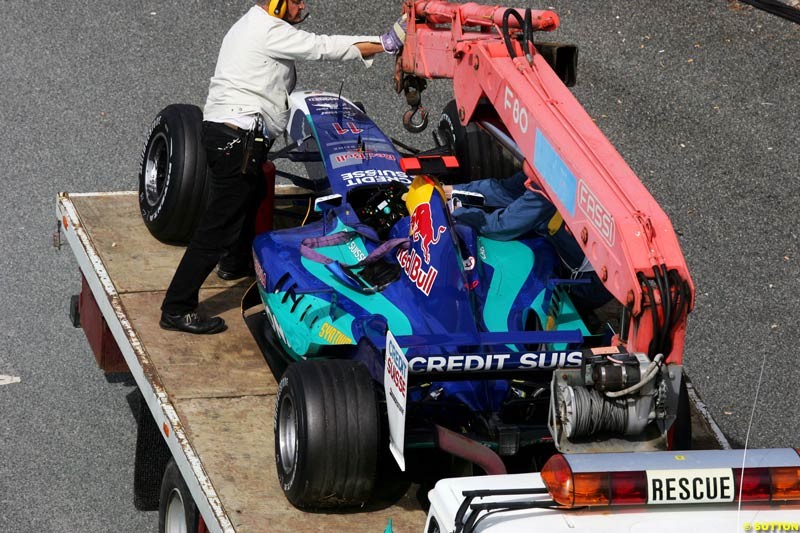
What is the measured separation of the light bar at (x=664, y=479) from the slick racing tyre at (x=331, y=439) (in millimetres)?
1433

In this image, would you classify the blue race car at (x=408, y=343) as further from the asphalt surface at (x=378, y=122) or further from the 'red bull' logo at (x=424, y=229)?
the asphalt surface at (x=378, y=122)

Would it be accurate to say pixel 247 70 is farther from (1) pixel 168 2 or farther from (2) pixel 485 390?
(1) pixel 168 2

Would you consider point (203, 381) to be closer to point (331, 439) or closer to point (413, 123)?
point (331, 439)

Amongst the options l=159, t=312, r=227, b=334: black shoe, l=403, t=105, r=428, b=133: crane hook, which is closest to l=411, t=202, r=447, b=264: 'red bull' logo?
l=403, t=105, r=428, b=133: crane hook

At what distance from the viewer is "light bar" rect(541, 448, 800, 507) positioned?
404 cm

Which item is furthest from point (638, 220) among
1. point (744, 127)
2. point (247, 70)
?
point (744, 127)

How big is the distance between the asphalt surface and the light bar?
11.4ft

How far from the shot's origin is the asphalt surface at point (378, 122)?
7.55 meters

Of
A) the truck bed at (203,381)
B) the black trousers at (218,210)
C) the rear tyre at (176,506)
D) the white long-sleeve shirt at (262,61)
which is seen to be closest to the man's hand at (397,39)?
the white long-sleeve shirt at (262,61)

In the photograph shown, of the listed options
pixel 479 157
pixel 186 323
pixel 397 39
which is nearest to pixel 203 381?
pixel 186 323

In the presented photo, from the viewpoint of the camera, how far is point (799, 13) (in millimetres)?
13500

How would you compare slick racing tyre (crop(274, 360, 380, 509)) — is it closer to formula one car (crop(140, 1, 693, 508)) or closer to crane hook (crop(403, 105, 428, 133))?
formula one car (crop(140, 1, 693, 508))

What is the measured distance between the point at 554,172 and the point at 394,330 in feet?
4.63

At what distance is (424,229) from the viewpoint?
6.19 metres
